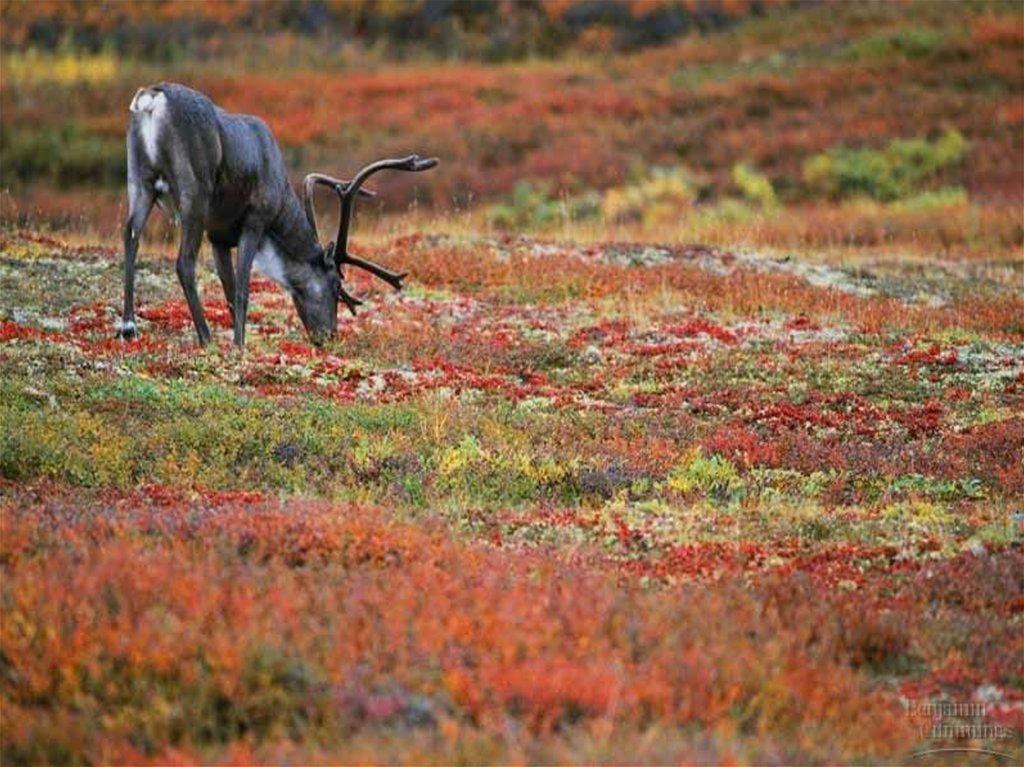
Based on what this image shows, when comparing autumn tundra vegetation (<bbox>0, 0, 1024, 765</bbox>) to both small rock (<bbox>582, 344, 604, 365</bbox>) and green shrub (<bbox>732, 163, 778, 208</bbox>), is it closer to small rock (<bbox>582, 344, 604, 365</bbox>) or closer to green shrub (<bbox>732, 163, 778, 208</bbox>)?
small rock (<bbox>582, 344, 604, 365</bbox>)

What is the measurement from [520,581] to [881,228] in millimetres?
26005

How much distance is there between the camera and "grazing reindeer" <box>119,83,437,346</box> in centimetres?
1656

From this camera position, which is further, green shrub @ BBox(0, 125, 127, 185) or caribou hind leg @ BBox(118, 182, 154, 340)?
green shrub @ BBox(0, 125, 127, 185)

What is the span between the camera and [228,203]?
17734 millimetres

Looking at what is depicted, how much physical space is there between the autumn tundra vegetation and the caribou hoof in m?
0.24

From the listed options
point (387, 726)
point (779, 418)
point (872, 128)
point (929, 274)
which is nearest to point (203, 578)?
point (387, 726)

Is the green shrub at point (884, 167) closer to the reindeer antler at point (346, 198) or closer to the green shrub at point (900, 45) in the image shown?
the green shrub at point (900, 45)

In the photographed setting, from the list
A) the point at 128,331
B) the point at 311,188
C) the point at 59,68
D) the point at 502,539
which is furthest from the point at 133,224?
the point at 59,68

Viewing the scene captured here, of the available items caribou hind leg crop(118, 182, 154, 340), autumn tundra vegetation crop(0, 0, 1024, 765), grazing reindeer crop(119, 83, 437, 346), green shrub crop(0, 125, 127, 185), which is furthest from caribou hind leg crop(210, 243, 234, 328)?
green shrub crop(0, 125, 127, 185)

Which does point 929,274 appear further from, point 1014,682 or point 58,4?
point 58,4

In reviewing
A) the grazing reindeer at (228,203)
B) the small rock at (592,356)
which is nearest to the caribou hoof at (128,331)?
the grazing reindeer at (228,203)

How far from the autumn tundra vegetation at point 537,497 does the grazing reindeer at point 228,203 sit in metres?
Result: 0.62

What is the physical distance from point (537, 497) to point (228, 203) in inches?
276

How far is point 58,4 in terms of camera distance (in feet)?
171
